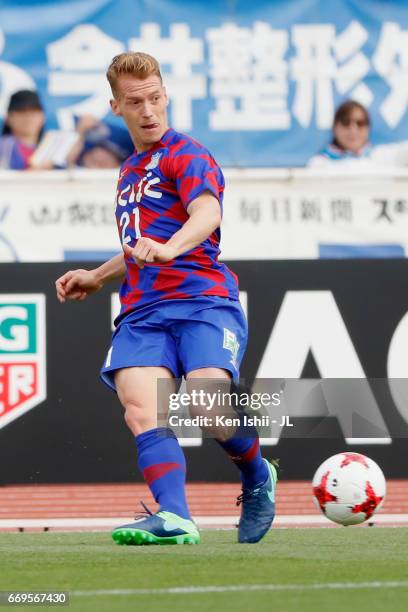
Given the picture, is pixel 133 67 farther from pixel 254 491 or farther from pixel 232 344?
pixel 254 491

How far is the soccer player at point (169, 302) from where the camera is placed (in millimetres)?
4926

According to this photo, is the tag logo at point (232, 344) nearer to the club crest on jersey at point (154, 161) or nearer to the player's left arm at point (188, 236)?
the player's left arm at point (188, 236)

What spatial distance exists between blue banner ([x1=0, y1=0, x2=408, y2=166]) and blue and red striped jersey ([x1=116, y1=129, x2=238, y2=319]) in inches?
247

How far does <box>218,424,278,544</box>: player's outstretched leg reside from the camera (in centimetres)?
513

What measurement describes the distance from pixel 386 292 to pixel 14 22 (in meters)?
4.71

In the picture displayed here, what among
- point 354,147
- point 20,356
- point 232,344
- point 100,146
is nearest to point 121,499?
point 20,356

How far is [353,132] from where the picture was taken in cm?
1153

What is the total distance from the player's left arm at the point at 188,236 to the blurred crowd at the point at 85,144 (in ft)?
20.9

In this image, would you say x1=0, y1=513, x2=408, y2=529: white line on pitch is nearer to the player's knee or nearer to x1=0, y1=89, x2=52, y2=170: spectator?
the player's knee

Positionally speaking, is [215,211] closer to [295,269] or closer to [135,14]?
[295,269]

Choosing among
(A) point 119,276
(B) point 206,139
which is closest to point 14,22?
(B) point 206,139

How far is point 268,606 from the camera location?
3375 mm

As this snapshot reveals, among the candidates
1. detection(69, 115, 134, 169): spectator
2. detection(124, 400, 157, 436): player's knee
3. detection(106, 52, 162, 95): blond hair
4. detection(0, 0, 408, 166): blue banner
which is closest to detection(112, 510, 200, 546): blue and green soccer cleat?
detection(124, 400, 157, 436): player's knee

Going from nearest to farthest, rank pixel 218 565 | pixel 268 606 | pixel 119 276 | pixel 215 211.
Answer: pixel 268 606, pixel 218 565, pixel 215 211, pixel 119 276
